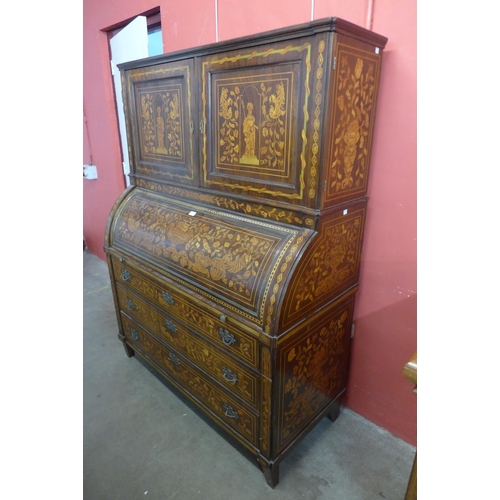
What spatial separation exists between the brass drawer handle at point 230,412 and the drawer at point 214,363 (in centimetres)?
11

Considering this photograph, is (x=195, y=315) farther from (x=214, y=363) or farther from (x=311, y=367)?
(x=311, y=367)

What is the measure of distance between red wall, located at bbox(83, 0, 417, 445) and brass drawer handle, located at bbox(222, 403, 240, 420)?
0.70 metres

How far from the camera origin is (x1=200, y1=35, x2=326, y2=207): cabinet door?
117 cm

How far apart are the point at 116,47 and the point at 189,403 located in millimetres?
2735

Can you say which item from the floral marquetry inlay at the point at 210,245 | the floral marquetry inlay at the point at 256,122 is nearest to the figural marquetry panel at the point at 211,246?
the floral marquetry inlay at the point at 210,245

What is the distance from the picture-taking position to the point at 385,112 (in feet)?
4.77

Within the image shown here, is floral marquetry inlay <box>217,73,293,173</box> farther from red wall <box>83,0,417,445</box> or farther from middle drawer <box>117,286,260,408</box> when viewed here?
middle drawer <box>117,286,260,408</box>

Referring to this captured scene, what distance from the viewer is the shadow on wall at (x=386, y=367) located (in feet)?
5.41

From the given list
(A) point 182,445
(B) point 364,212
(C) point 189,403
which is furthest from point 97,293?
(B) point 364,212

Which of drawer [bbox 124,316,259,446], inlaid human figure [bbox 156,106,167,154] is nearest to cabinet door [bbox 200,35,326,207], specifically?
inlaid human figure [bbox 156,106,167,154]

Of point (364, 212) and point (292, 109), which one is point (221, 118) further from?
point (364, 212)

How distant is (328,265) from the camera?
1.44 metres

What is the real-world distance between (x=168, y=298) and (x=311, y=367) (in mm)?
778

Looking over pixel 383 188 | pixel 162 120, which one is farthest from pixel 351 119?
pixel 162 120
